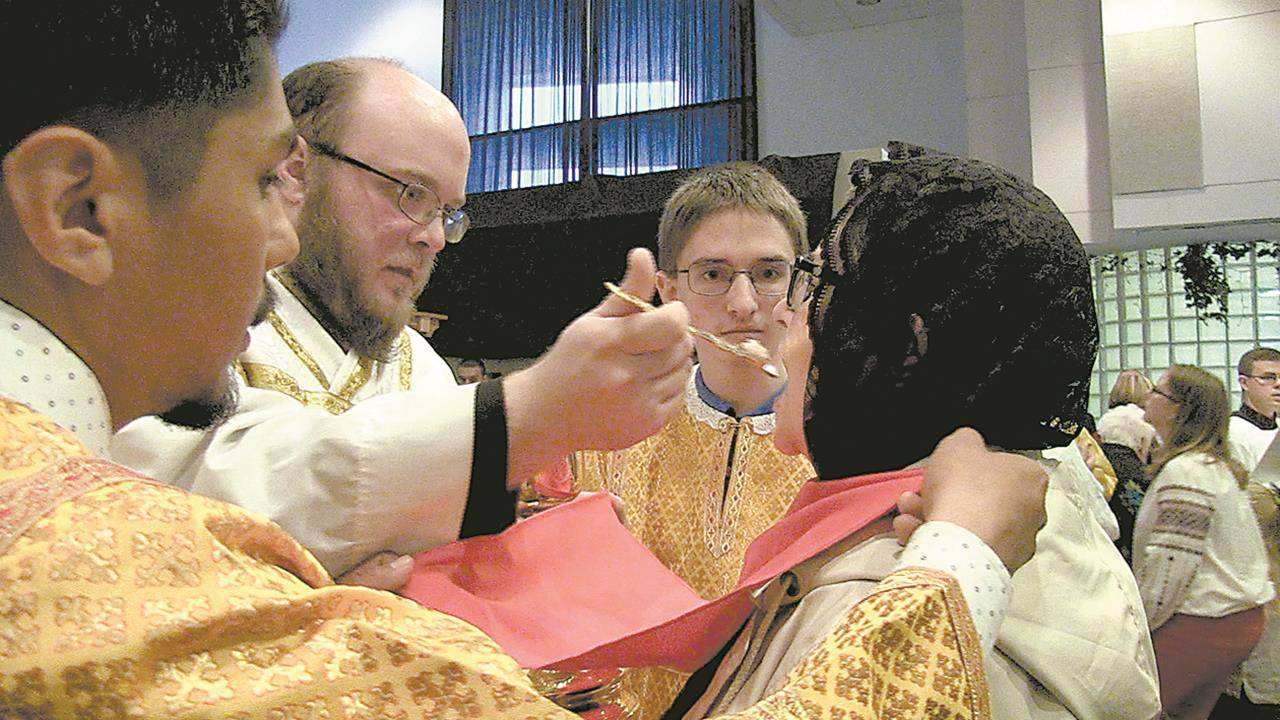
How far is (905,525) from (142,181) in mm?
737

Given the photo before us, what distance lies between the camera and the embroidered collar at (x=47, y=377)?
66 centimetres

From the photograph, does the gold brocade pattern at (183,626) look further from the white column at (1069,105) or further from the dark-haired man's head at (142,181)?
the white column at (1069,105)

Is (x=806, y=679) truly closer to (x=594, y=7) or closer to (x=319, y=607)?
(x=319, y=607)

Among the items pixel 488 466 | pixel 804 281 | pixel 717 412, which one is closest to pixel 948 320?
pixel 804 281

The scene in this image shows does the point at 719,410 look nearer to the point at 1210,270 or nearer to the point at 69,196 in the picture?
the point at 69,196

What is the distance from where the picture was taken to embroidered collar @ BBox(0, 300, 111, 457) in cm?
66

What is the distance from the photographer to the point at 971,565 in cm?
91

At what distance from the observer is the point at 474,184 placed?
37.3ft

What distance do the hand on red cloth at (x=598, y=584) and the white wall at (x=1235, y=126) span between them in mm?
6911

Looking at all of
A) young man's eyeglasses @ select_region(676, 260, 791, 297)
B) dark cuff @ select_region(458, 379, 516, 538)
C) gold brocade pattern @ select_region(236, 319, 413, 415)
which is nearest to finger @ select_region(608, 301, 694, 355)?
dark cuff @ select_region(458, 379, 516, 538)

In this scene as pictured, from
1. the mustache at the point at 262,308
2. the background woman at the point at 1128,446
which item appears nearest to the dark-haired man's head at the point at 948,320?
the mustache at the point at 262,308

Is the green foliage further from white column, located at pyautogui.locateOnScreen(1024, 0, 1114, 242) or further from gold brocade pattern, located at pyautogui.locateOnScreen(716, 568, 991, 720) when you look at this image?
gold brocade pattern, located at pyautogui.locateOnScreen(716, 568, 991, 720)

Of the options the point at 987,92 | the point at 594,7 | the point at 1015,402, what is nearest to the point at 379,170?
the point at 1015,402

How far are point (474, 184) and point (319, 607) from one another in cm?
1106
